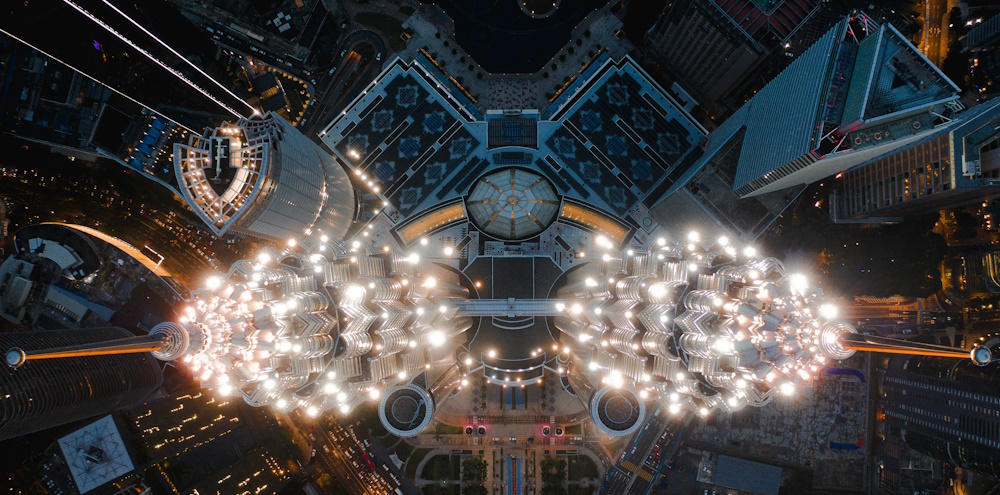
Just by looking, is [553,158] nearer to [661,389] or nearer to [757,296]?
[661,389]

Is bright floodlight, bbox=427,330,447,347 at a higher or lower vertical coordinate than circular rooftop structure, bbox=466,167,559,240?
lower

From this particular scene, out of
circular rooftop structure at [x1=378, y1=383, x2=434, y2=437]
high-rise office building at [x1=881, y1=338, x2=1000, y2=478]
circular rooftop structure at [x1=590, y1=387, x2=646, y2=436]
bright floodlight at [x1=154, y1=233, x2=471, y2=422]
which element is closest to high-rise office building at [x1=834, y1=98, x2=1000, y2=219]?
high-rise office building at [x1=881, y1=338, x2=1000, y2=478]

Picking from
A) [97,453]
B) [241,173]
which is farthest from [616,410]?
[97,453]

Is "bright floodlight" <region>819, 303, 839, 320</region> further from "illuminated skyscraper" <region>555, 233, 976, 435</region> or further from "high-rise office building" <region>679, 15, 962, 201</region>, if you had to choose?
"high-rise office building" <region>679, 15, 962, 201</region>

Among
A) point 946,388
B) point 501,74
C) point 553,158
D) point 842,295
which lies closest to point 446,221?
point 553,158

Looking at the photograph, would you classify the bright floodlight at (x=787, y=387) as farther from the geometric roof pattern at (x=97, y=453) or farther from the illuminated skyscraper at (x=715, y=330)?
the geometric roof pattern at (x=97, y=453)

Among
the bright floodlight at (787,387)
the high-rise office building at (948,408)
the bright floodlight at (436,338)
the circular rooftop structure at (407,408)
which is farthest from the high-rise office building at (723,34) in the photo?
the circular rooftop structure at (407,408)

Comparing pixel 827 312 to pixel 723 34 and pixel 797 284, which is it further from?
pixel 723 34
